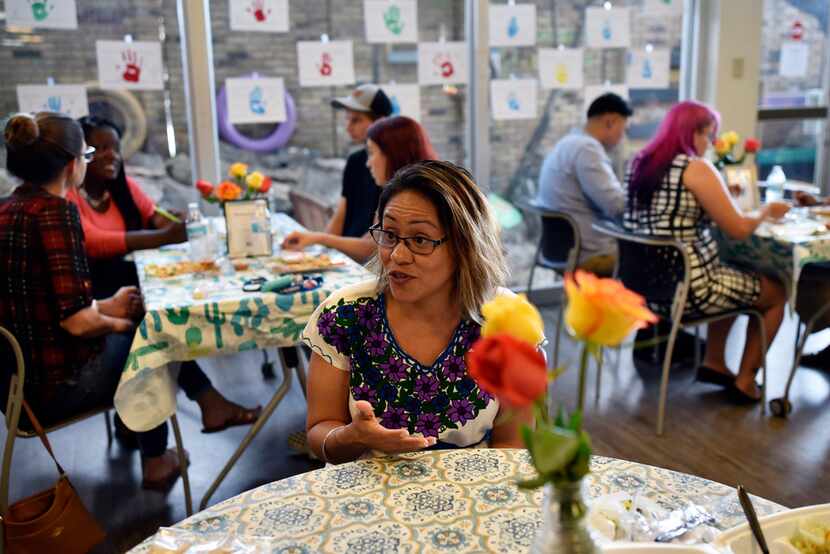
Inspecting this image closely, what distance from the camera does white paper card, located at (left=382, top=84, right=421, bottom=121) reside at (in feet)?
15.1

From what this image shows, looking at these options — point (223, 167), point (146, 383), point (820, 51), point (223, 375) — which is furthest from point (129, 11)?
point (820, 51)

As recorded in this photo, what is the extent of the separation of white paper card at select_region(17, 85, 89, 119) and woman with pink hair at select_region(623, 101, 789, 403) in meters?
2.86

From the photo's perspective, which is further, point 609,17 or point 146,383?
point 609,17

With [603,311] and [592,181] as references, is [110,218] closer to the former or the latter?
[592,181]

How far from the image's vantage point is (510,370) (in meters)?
0.64

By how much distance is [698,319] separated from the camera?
3158 mm

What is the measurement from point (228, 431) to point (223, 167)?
1.81 m

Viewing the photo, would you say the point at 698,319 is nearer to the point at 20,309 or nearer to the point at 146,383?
the point at 146,383

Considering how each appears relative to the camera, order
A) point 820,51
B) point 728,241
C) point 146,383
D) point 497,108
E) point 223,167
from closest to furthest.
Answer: point 146,383, point 728,241, point 223,167, point 497,108, point 820,51

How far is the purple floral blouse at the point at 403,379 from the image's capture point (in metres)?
1.53

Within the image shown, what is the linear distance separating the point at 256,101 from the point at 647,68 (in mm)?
2594

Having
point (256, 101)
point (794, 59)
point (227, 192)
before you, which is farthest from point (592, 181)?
point (794, 59)

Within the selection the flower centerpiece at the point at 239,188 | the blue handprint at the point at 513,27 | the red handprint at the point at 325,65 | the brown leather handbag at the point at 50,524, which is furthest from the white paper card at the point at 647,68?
the brown leather handbag at the point at 50,524

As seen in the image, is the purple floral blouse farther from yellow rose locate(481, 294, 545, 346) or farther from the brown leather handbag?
yellow rose locate(481, 294, 545, 346)
